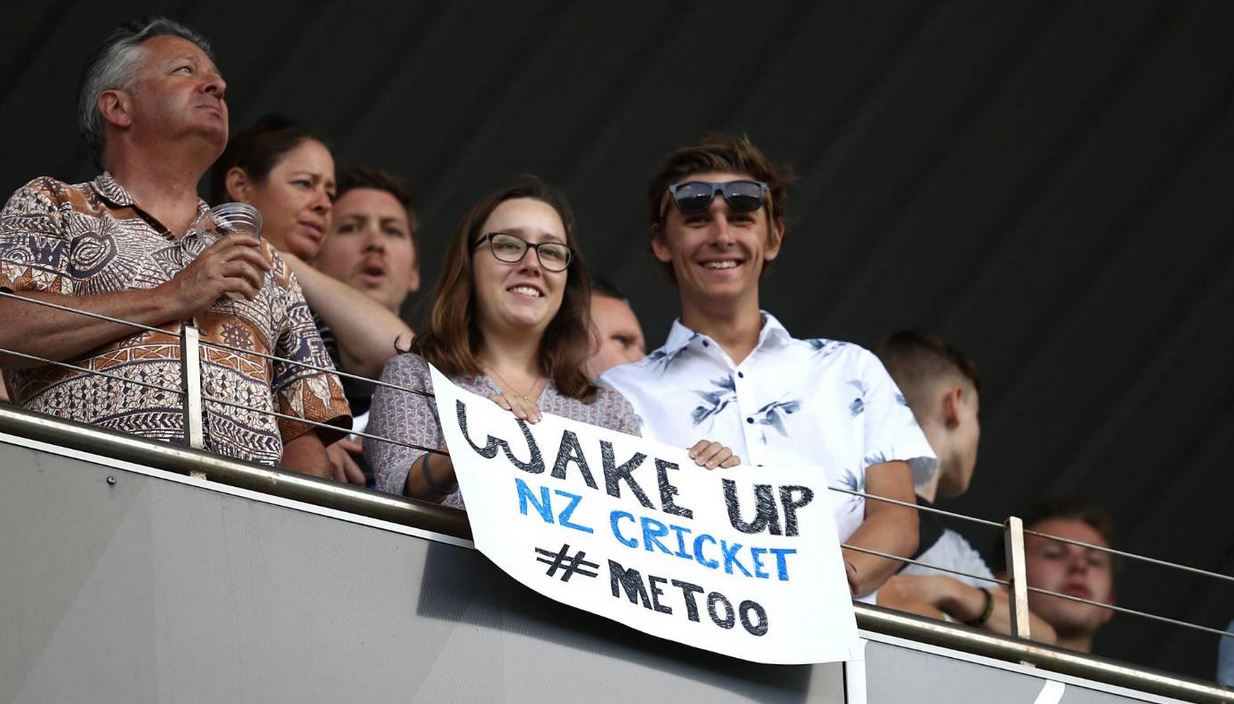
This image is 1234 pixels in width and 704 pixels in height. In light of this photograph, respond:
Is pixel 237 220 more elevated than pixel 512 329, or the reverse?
pixel 512 329

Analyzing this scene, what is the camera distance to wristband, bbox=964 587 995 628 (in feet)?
16.7

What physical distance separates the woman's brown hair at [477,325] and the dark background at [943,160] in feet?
11.0

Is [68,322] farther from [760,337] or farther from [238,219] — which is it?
[760,337]

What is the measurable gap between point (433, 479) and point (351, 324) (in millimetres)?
1095

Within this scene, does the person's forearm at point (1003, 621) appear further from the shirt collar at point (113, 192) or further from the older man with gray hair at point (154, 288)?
the shirt collar at point (113, 192)

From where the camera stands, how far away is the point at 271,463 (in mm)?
4141

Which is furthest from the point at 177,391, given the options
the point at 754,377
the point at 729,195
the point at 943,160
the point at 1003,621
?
the point at 943,160

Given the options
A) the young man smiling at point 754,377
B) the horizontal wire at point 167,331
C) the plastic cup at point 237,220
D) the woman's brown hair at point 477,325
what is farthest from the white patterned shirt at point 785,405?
the plastic cup at point 237,220

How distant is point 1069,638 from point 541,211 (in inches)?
79.7

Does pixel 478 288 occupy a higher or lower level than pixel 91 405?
higher

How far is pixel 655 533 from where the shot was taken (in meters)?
4.10

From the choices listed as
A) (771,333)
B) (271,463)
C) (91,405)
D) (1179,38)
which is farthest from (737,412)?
(1179,38)

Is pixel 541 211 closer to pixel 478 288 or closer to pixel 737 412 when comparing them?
pixel 478 288

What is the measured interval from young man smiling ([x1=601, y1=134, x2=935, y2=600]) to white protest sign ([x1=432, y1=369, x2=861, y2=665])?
258 mm
